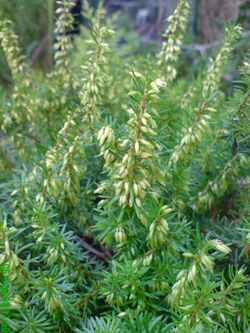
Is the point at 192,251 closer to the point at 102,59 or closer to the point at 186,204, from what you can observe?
the point at 186,204

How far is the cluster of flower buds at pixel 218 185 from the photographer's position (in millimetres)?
1333

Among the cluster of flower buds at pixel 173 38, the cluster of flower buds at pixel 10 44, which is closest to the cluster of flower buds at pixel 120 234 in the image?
the cluster of flower buds at pixel 173 38

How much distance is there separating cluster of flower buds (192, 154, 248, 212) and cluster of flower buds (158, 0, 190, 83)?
498mm

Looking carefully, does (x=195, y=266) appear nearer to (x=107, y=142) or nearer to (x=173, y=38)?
(x=107, y=142)

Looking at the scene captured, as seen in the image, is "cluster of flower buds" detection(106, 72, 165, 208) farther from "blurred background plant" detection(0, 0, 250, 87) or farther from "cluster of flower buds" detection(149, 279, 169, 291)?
"blurred background plant" detection(0, 0, 250, 87)

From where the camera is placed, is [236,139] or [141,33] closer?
[236,139]

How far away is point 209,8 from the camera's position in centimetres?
367

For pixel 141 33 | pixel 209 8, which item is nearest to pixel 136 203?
pixel 209 8

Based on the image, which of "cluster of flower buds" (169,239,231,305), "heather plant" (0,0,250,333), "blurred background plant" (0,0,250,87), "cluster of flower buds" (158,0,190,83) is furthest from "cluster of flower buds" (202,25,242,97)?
"blurred background plant" (0,0,250,87)

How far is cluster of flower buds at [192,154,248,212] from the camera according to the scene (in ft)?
4.37

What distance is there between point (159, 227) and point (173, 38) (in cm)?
86

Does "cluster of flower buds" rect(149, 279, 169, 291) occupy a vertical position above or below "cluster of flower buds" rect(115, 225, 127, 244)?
below

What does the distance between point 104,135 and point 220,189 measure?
0.50 meters

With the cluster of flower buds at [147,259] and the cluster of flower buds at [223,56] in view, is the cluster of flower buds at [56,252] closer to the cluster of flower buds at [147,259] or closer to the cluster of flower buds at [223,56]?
the cluster of flower buds at [147,259]
